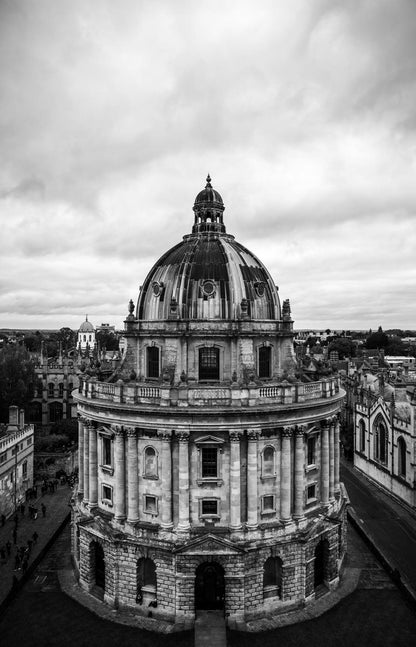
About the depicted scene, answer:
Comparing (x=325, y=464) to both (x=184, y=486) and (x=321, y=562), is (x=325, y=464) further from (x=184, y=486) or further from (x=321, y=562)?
(x=184, y=486)

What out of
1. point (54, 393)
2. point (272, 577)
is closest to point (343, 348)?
point (54, 393)

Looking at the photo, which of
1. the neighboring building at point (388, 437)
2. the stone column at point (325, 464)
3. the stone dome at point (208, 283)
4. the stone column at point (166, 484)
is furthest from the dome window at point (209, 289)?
the neighboring building at point (388, 437)

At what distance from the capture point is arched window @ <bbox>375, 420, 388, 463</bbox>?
58.5 m

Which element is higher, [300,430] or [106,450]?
[300,430]

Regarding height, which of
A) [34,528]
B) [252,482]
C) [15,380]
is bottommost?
[34,528]

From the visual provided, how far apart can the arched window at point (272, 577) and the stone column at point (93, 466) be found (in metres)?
13.7

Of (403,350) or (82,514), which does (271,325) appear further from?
(403,350)

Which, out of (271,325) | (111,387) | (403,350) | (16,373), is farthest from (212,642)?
(403,350)

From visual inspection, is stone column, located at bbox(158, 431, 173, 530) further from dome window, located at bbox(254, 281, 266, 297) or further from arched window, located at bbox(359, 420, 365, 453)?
arched window, located at bbox(359, 420, 365, 453)

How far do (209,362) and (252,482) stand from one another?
9.24 metres

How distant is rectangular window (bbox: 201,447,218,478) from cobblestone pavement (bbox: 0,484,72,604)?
16.9 meters

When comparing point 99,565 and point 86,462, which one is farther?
point 86,462

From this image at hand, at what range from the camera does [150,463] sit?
35.5 meters

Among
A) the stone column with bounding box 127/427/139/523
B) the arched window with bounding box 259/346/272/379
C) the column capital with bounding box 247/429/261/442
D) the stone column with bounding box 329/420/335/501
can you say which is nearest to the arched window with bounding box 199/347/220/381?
the arched window with bounding box 259/346/272/379
